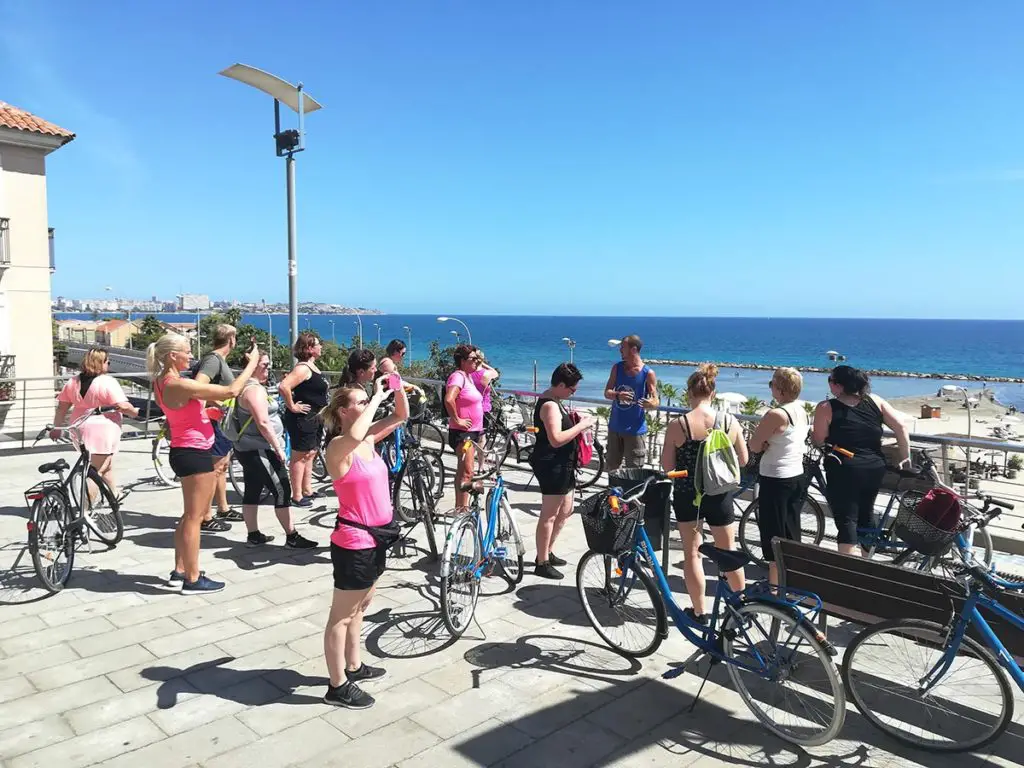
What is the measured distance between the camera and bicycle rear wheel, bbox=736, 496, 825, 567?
5832mm

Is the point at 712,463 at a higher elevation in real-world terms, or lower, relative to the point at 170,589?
higher

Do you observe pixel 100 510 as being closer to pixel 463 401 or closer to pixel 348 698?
pixel 463 401

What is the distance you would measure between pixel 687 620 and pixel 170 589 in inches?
140

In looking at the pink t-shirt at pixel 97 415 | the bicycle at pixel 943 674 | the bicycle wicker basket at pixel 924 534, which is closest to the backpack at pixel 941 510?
the bicycle wicker basket at pixel 924 534

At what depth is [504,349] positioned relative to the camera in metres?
146

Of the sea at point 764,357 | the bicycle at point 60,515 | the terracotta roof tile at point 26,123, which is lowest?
the sea at point 764,357

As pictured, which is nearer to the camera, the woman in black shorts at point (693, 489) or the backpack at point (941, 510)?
the backpack at point (941, 510)

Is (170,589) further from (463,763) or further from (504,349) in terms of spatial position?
(504,349)

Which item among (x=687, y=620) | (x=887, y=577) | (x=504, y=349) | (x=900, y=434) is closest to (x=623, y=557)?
(x=687, y=620)

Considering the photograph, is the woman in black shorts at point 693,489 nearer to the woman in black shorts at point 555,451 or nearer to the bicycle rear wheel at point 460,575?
the woman in black shorts at point 555,451

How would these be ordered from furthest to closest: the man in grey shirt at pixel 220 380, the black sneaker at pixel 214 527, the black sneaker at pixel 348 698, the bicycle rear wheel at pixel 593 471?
the bicycle rear wheel at pixel 593 471, the black sneaker at pixel 214 527, the man in grey shirt at pixel 220 380, the black sneaker at pixel 348 698

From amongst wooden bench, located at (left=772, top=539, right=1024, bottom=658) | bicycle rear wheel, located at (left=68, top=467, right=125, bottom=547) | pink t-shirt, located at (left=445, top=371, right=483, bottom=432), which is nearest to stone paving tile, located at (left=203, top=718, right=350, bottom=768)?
wooden bench, located at (left=772, top=539, right=1024, bottom=658)

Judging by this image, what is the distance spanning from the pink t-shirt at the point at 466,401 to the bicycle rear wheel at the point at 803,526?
237 cm

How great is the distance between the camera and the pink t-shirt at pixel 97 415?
5.58 meters
